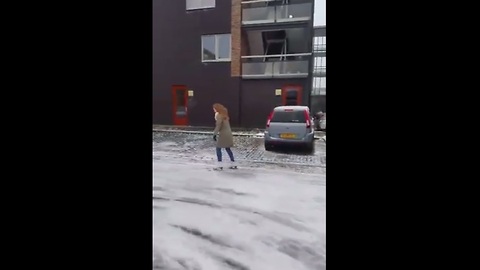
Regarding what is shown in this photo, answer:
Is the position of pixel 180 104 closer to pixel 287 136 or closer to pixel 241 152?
pixel 241 152

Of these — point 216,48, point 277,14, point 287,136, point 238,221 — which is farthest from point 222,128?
point 216,48

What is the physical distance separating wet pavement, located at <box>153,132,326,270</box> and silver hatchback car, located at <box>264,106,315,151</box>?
2.38ft

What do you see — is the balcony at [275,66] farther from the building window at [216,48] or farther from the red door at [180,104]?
the red door at [180,104]

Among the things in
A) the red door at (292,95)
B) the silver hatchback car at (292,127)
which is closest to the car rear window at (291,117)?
the silver hatchback car at (292,127)

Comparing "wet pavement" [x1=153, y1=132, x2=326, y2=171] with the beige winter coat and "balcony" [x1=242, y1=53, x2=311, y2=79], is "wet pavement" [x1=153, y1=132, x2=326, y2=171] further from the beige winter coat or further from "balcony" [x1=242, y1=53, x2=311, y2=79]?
"balcony" [x1=242, y1=53, x2=311, y2=79]

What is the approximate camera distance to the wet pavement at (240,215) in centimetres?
220

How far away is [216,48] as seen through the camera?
36.3 feet

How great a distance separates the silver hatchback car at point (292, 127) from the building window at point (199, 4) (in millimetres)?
6163

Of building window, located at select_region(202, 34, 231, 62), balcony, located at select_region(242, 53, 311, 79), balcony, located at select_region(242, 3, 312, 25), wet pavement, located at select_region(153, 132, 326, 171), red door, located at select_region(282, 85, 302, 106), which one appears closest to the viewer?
wet pavement, located at select_region(153, 132, 326, 171)

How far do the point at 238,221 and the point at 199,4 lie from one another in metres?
9.99

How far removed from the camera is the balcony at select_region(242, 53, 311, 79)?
1009 cm

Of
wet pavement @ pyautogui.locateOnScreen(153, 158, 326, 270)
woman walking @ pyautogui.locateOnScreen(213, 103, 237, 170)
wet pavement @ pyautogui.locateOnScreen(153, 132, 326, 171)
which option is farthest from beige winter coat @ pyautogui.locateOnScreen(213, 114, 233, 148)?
wet pavement @ pyautogui.locateOnScreen(153, 132, 326, 171)

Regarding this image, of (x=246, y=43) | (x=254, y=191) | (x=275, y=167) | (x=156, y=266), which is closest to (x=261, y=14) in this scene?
(x=246, y=43)
